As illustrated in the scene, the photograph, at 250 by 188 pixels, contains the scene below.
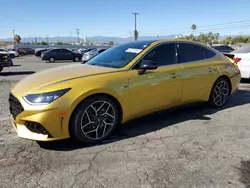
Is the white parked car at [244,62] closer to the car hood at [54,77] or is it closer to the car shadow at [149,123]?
the car shadow at [149,123]

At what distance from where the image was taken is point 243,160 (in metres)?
3.23

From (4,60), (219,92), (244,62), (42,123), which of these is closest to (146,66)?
(42,123)

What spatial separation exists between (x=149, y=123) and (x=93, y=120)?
50.6 inches

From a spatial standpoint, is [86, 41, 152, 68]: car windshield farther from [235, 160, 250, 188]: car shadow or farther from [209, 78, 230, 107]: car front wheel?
[235, 160, 250, 188]: car shadow

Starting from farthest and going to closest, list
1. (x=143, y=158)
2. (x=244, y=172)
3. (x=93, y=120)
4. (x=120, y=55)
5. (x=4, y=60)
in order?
(x=4, y=60) → (x=120, y=55) → (x=93, y=120) → (x=143, y=158) → (x=244, y=172)

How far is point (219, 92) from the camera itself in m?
5.55

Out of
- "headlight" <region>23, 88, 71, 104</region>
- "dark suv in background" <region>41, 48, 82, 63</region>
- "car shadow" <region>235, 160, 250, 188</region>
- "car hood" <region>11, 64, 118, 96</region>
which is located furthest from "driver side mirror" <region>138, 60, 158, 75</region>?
"dark suv in background" <region>41, 48, 82, 63</region>

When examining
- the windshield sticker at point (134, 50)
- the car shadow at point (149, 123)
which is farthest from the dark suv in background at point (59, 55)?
the windshield sticker at point (134, 50)

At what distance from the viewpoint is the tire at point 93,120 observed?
3.55 m

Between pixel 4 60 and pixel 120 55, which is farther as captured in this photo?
pixel 4 60

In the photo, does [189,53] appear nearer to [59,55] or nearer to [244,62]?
[244,62]

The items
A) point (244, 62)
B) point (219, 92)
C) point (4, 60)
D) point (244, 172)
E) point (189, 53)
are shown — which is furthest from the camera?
point (4, 60)

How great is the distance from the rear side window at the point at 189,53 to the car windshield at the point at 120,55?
68 cm

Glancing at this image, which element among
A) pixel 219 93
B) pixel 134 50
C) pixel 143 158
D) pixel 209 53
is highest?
pixel 134 50
